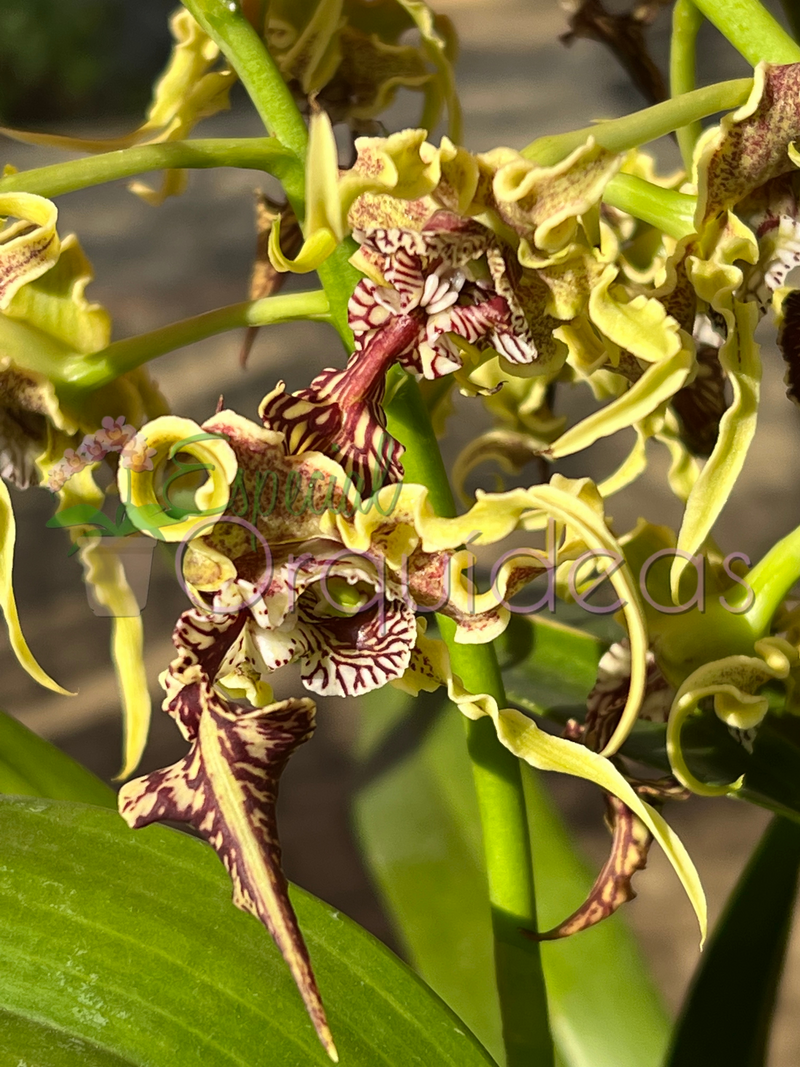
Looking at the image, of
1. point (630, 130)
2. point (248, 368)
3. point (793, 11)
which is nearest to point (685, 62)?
point (793, 11)

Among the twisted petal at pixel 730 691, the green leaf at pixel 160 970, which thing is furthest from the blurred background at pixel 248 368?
the twisted petal at pixel 730 691

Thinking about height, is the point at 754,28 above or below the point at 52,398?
above

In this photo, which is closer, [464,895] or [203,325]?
[203,325]

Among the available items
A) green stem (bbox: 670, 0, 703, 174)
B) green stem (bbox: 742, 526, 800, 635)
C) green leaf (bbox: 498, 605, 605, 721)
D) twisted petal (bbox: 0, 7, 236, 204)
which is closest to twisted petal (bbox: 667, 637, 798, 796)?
green stem (bbox: 742, 526, 800, 635)

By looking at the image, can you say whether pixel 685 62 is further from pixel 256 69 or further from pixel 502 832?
pixel 502 832

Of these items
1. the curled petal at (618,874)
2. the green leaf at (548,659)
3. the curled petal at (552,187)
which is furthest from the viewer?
the green leaf at (548,659)

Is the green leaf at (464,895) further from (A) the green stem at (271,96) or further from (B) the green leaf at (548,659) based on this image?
(A) the green stem at (271,96)

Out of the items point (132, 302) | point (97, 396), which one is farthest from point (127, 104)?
point (97, 396)
